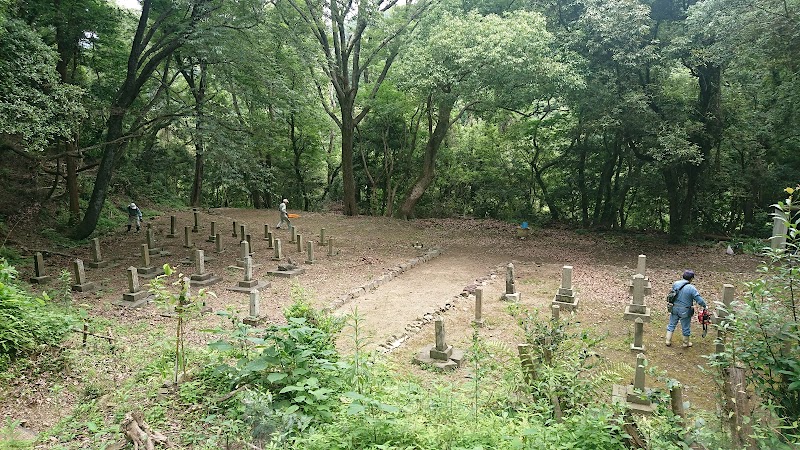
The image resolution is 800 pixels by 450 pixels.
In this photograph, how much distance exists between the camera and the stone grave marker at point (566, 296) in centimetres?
1074

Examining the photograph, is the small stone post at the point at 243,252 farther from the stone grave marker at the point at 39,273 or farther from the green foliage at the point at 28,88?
the green foliage at the point at 28,88

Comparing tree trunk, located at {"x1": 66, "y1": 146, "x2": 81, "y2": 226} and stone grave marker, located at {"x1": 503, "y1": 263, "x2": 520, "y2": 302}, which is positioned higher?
tree trunk, located at {"x1": 66, "y1": 146, "x2": 81, "y2": 226}

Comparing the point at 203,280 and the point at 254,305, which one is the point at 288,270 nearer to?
the point at 203,280

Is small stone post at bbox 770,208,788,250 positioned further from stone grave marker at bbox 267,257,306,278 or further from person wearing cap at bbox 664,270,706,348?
stone grave marker at bbox 267,257,306,278

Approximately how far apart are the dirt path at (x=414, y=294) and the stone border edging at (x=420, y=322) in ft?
0.35

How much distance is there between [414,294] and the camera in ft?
38.9

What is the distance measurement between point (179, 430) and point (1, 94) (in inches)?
361

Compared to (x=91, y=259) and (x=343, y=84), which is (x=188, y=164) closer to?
(x=343, y=84)

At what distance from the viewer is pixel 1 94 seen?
9.30 metres

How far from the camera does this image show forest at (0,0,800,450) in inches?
166

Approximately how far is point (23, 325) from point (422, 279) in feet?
31.0

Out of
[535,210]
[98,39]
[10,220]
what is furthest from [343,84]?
[10,220]

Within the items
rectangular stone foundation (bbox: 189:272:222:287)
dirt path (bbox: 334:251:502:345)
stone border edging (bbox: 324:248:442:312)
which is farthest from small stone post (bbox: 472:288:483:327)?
rectangular stone foundation (bbox: 189:272:222:287)

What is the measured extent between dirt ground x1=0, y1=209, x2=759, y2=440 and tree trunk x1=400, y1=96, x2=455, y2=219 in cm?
109
